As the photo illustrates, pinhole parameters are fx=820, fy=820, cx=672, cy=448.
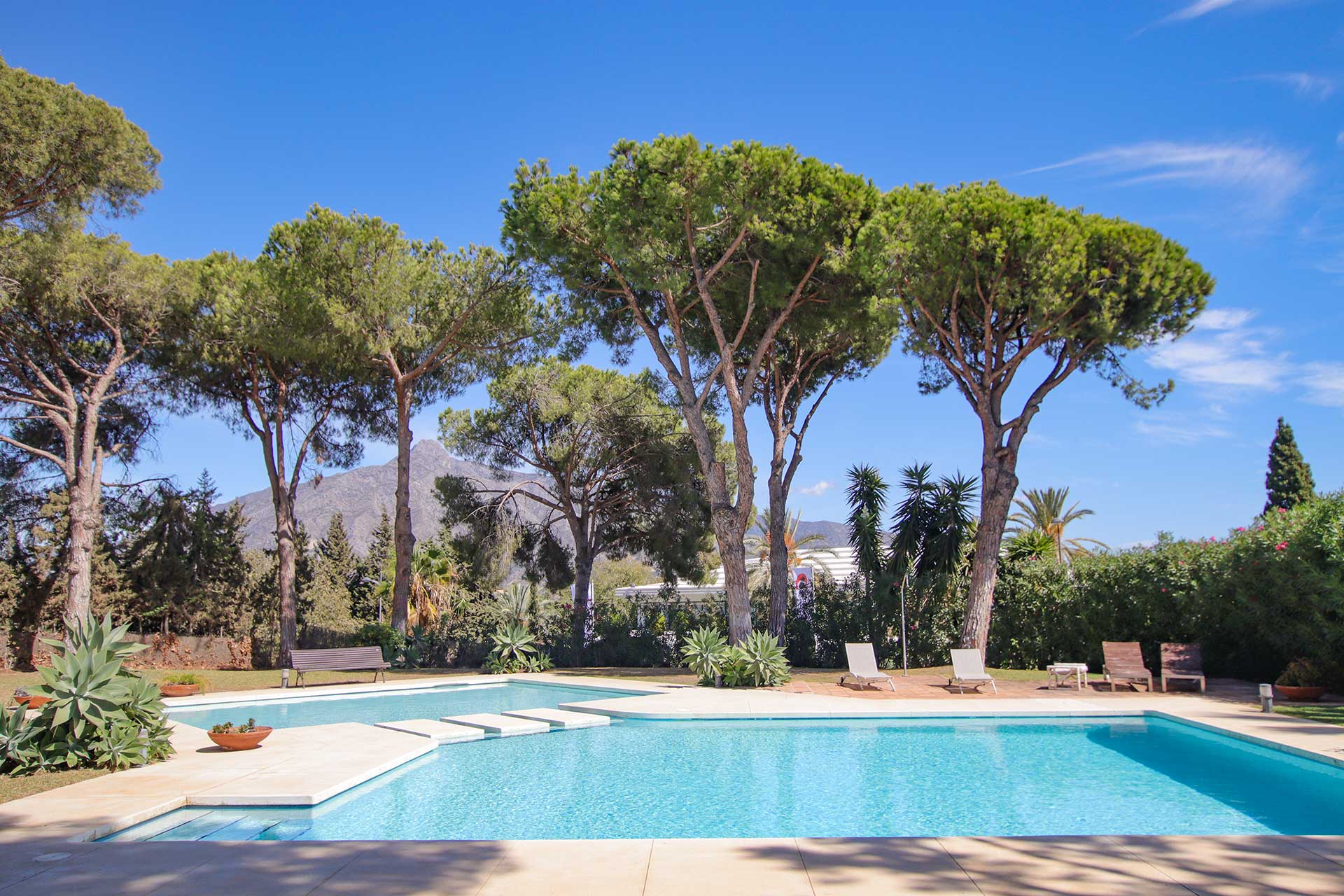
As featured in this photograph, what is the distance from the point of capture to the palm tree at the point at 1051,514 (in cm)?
3712

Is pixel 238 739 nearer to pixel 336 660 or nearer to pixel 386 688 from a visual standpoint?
pixel 386 688

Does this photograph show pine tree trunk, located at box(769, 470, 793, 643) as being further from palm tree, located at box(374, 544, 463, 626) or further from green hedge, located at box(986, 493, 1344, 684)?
palm tree, located at box(374, 544, 463, 626)

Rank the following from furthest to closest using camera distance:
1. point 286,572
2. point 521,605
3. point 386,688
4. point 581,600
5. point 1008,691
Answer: point 581,600
point 286,572
point 521,605
point 386,688
point 1008,691

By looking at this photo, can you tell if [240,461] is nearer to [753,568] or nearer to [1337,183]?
[753,568]

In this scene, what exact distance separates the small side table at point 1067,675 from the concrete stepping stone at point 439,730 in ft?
Result: 30.9

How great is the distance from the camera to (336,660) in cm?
1591

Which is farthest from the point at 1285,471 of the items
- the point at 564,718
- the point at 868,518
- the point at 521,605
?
the point at 564,718

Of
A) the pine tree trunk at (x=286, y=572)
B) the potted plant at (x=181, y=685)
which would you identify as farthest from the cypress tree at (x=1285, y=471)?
the potted plant at (x=181, y=685)

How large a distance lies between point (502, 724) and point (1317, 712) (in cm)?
1044

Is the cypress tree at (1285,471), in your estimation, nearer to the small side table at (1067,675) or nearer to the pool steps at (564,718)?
the small side table at (1067,675)

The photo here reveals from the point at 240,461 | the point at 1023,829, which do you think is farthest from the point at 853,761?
the point at 240,461

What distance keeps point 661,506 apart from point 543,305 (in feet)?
19.4

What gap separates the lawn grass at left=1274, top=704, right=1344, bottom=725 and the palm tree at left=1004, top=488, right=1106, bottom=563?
1053 inches

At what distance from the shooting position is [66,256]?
17.2 m
